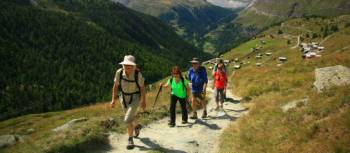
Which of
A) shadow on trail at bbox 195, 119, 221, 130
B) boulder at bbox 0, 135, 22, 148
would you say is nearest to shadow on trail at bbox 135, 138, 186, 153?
shadow on trail at bbox 195, 119, 221, 130

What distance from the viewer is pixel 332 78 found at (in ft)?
55.1

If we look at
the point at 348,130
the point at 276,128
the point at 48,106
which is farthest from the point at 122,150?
the point at 48,106

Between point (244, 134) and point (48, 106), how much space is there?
172 m

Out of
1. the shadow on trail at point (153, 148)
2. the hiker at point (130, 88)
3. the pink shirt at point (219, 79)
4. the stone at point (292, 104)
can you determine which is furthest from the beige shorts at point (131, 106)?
the pink shirt at point (219, 79)

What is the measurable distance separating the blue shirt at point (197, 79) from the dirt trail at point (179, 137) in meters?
1.79

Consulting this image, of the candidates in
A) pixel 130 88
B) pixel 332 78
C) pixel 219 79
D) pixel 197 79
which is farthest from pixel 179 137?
pixel 332 78

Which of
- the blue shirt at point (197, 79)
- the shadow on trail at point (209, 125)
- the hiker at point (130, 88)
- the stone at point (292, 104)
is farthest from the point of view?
the blue shirt at point (197, 79)

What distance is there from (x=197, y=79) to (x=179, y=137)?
355 cm

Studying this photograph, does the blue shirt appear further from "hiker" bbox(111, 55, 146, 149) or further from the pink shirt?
"hiker" bbox(111, 55, 146, 149)

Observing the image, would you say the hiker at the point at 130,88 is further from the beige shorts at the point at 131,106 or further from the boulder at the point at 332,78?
the boulder at the point at 332,78

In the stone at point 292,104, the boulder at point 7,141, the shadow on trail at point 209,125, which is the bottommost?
the boulder at point 7,141

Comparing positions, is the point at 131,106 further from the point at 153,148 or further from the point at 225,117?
the point at 225,117

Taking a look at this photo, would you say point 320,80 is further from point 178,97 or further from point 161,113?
point 161,113

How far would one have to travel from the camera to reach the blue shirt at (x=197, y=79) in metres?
17.3
